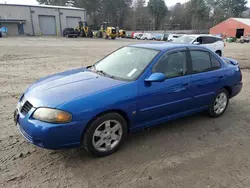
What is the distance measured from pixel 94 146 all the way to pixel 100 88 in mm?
818

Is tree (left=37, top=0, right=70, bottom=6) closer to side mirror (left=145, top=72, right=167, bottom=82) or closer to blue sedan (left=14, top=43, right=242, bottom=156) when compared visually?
blue sedan (left=14, top=43, right=242, bottom=156)

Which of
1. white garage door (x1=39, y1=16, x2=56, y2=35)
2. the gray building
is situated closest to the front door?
the gray building

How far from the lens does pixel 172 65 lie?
12.7ft

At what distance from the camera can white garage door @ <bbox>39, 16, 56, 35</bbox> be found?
48969 mm

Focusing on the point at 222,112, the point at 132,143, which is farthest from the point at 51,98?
the point at 222,112

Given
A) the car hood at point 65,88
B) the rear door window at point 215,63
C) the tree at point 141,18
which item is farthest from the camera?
the tree at point 141,18

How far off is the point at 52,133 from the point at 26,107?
65 centimetres

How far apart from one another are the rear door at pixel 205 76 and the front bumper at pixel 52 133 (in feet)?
7.36

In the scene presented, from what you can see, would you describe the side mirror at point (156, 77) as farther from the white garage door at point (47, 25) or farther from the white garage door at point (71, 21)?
the white garage door at point (71, 21)

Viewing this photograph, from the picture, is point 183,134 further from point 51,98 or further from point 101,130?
point 51,98

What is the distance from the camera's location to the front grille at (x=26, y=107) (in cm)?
305

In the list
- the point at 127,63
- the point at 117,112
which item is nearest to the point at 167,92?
the point at 127,63

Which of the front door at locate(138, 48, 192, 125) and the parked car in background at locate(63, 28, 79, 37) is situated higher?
the parked car in background at locate(63, 28, 79, 37)

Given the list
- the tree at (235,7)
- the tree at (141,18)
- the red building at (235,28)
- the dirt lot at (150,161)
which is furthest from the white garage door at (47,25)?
the tree at (235,7)
